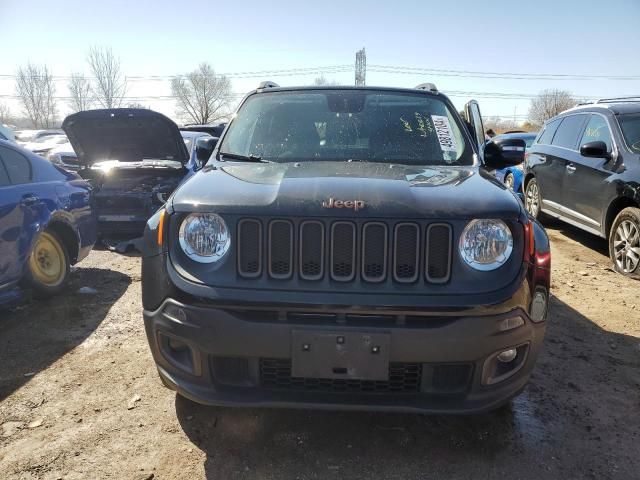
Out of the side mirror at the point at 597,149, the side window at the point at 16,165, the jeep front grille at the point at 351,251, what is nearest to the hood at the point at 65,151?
the side window at the point at 16,165

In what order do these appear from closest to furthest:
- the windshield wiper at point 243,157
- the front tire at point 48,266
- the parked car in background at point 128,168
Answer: the windshield wiper at point 243,157
the front tire at point 48,266
the parked car in background at point 128,168

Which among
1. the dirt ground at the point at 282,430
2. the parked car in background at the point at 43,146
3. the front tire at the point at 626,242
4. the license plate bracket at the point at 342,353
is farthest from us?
the parked car in background at the point at 43,146

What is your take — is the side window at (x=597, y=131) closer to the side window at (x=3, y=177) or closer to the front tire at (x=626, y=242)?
the front tire at (x=626, y=242)

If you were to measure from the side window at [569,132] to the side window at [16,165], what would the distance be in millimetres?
6876

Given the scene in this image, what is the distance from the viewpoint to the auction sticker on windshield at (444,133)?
340 centimetres

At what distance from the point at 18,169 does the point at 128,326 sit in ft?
5.89

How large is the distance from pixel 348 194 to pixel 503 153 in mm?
1702

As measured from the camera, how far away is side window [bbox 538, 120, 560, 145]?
8.10 meters

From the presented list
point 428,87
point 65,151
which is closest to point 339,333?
point 428,87

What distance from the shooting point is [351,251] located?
2.28 metres

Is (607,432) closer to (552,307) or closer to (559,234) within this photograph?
(552,307)

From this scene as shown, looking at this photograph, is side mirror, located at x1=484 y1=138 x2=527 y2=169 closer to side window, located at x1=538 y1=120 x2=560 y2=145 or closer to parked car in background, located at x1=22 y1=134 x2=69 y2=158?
side window, located at x1=538 y1=120 x2=560 y2=145

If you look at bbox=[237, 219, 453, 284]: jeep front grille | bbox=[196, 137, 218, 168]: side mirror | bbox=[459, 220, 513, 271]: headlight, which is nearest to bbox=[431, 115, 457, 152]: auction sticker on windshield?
bbox=[459, 220, 513, 271]: headlight

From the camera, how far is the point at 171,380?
8.04 ft
